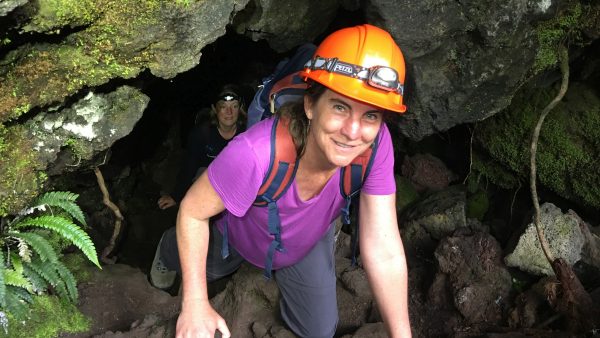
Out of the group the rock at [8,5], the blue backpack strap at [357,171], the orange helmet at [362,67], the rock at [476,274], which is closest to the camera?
the rock at [8,5]

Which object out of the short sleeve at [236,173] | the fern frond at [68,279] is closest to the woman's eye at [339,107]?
the short sleeve at [236,173]

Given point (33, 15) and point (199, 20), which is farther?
point (199, 20)

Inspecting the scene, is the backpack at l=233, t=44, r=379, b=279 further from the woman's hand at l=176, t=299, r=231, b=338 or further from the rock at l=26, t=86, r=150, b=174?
the rock at l=26, t=86, r=150, b=174

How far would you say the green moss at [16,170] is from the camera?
12.3ft

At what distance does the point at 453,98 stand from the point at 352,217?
253 centimetres

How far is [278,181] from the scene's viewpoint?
3.32 m

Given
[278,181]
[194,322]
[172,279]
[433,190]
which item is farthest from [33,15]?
[433,190]

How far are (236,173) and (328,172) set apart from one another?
0.79 meters

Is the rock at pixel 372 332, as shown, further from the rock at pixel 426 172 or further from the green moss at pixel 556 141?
the green moss at pixel 556 141

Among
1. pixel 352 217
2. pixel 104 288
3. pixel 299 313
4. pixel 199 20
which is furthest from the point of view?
pixel 352 217

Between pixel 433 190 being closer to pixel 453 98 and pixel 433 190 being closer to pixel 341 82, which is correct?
pixel 453 98

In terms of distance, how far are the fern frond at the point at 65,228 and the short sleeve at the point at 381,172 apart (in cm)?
258

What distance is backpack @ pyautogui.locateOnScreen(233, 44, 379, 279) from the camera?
324cm

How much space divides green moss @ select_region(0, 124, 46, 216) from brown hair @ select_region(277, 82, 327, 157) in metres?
2.12
